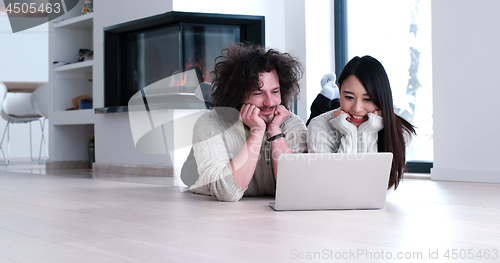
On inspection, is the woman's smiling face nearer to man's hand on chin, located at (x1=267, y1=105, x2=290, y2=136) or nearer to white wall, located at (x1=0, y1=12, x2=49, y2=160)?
man's hand on chin, located at (x1=267, y1=105, x2=290, y2=136)

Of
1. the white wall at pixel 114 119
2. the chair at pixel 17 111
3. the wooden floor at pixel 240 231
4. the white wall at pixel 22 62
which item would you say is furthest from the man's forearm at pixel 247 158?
the white wall at pixel 22 62

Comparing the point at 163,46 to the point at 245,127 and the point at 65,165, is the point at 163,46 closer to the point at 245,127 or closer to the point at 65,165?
the point at 65,165

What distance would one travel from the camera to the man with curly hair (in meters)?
1.70

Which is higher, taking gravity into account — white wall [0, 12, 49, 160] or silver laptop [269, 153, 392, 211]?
white wall [0, 12, 49, 160]

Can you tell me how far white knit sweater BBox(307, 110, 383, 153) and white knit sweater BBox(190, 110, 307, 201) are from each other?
0.13 m

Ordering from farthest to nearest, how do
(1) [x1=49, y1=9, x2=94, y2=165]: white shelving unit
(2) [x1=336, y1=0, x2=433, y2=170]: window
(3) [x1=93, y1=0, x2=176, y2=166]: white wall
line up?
(1) [x1=49, y1=9, x2=94, y2=165]: white shelving unit → (3) [x1=93, y1=0, x2=176, y2=166]: white wall → (2) [x1=336, y1=0, x2=433, y2=170]: window

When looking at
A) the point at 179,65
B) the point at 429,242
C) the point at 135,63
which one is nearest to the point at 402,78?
the point at 179,65

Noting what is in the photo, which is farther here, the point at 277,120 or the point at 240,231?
the point at 277,120

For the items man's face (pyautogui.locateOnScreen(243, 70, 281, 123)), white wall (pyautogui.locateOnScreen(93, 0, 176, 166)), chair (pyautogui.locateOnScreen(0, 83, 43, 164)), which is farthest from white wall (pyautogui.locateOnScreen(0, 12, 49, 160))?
man's face (pyautogui.locateOnScreen(243, 70, 281, 123))

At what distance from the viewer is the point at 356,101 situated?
164cm

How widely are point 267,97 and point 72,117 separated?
285 centimetres

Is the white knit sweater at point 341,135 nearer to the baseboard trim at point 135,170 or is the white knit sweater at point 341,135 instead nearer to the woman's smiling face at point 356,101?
the woman's smiling face at point 356,101

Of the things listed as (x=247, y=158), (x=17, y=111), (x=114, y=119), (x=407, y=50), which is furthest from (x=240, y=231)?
(x=17, y=111)

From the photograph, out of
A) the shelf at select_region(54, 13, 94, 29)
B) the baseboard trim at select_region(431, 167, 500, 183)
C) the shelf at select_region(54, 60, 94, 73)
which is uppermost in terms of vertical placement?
the shelf at select_region(54, 13, 94, 29)
